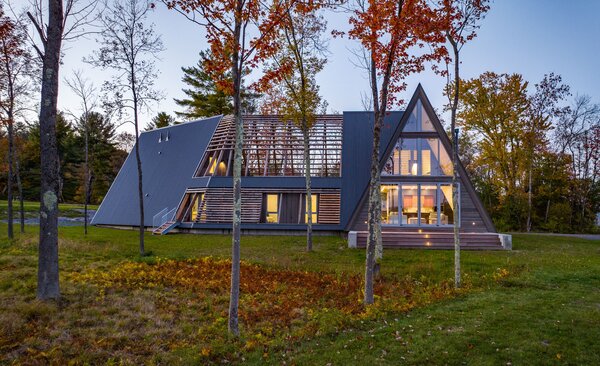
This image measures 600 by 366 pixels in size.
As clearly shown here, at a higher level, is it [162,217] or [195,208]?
[195,208]

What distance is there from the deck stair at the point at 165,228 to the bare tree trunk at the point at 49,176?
567 inches

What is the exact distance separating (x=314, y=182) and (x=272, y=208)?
3.26 metres

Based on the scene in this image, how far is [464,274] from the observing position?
33.8 feet

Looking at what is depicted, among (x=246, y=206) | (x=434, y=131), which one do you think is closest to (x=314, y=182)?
(x=246, y=206)

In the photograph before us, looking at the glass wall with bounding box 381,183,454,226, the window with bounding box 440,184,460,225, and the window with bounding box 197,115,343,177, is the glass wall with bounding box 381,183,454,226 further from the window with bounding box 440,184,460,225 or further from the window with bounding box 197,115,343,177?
the window with bounding box 197,115,343,177

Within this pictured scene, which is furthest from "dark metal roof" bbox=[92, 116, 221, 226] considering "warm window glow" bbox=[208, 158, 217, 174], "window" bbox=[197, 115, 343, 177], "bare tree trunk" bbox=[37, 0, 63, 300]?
"bare tree trunk" bbox=[37, 0, 63, 300]

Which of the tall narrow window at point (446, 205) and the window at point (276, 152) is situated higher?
the window at point (276, 152)

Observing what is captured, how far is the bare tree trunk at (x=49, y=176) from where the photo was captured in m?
6.44

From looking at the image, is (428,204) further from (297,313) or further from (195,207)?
(195,207)

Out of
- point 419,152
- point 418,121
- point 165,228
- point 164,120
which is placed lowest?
point 165,228

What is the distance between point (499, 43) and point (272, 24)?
2338 cm

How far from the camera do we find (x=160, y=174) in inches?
985

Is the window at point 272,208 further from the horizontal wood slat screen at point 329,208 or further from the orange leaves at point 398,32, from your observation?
the orange leaves at point 398,32

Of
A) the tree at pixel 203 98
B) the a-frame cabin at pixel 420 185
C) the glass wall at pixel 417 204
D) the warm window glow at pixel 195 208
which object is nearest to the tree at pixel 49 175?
the a-frame cabin at pixel 420 185
